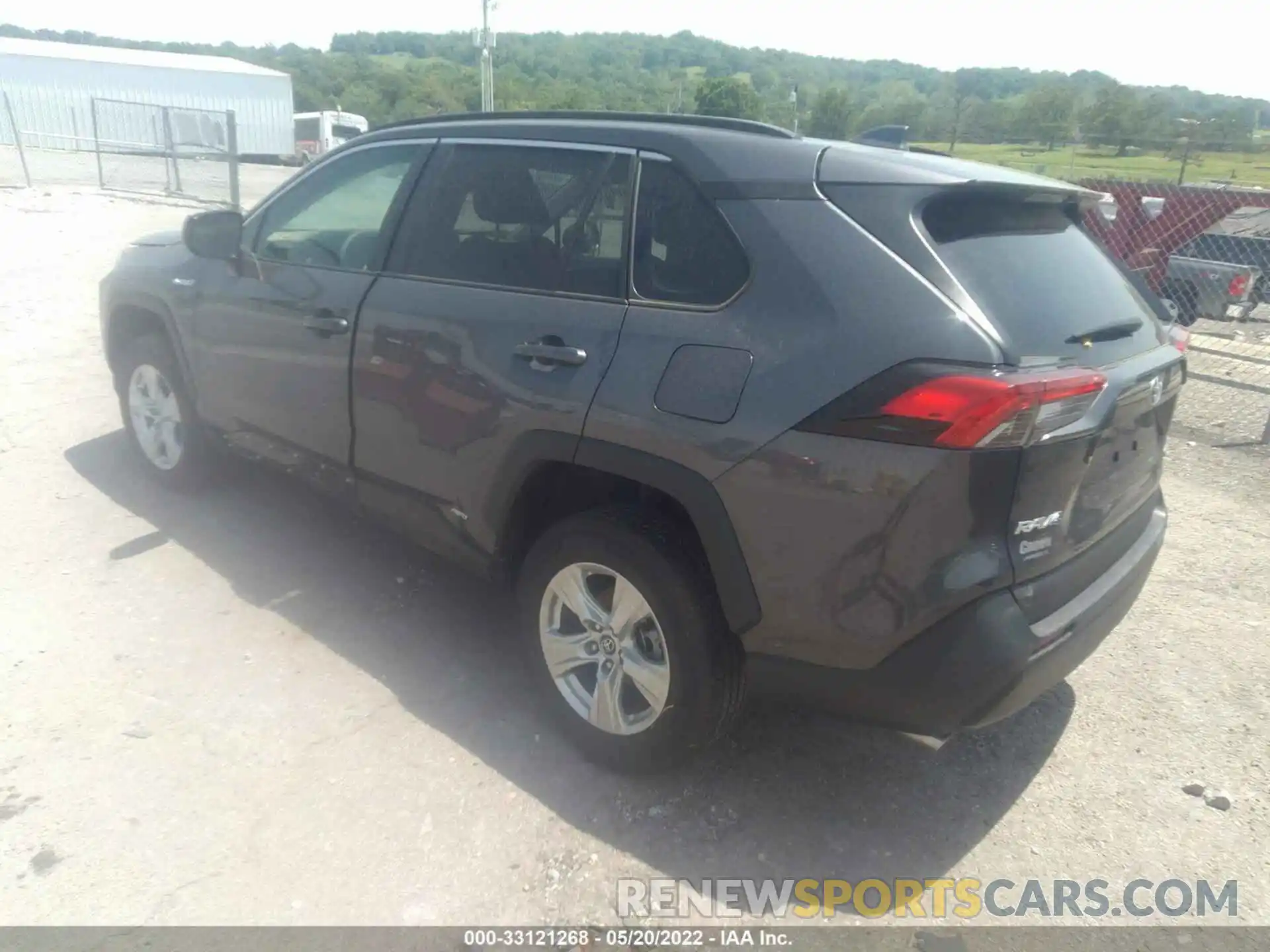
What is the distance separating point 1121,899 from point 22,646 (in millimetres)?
3710

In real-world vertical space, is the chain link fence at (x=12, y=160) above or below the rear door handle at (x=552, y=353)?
below

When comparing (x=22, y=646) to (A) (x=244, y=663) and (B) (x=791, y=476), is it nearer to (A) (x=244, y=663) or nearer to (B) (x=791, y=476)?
(A) (x=244, y=663)

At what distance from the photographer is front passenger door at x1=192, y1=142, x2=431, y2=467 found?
3.57 metres

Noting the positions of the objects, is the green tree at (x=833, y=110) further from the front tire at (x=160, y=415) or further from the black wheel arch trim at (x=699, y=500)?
the black wheel arch trim at (x=699, y=500)

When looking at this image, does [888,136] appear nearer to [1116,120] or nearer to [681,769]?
[681,769]

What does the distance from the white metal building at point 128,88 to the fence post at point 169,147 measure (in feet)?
44.5

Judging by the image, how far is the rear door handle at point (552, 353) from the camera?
2.73 metres

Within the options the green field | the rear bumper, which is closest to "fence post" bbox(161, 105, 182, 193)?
the green field

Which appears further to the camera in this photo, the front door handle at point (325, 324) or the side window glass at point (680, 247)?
the front door handle at point (325, 324)

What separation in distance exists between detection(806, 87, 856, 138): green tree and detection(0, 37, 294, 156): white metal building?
20655mm

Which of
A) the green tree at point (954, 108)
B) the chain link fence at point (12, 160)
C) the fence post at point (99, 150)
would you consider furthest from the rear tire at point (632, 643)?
the fence post at point (99, 150)

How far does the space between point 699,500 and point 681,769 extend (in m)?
0.98

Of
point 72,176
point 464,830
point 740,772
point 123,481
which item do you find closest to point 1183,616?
point 740,772

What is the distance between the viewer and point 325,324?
3566mm
